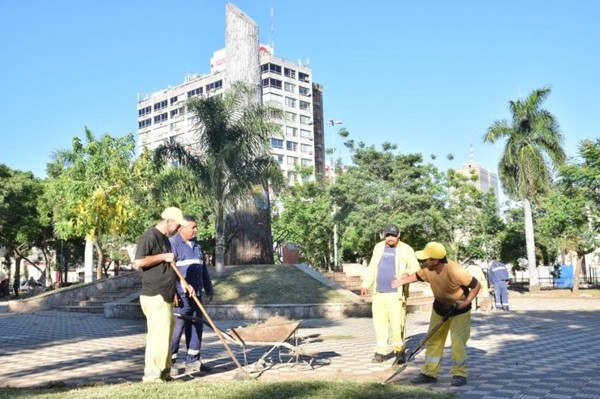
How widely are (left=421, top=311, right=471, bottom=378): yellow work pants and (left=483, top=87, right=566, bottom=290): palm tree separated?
26.8 meters

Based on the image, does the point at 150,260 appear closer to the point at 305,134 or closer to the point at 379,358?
the point at 379,358

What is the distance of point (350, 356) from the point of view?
27.5ft

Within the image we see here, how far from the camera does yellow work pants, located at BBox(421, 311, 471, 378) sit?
19.9 feet

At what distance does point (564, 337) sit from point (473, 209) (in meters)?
28.2

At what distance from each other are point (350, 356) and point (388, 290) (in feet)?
4.20

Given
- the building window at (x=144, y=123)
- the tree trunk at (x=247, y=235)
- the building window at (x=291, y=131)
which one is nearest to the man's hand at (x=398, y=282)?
the tree trunk at (x=247, y=235)

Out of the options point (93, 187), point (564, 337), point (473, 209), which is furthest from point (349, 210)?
point (564, 337)

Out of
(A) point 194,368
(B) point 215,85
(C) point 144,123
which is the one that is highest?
(B) point 215,85

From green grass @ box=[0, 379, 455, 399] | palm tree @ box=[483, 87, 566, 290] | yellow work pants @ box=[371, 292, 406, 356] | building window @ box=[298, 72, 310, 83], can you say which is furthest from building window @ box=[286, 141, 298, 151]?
green grass @ box=[0, 379, 455, 399]

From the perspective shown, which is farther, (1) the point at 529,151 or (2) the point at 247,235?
(1) the point at 529,151

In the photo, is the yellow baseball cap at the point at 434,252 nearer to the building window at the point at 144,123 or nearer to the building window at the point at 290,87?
the building window at the point at 290,87

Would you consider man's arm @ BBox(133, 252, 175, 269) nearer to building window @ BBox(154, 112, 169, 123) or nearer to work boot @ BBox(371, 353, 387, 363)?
work boot @ BBox(371, 353, 387, 363)

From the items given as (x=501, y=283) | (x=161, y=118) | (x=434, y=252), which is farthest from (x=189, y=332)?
(x=161, y=118)

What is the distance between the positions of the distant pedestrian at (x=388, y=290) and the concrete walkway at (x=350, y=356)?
11.2 inches
